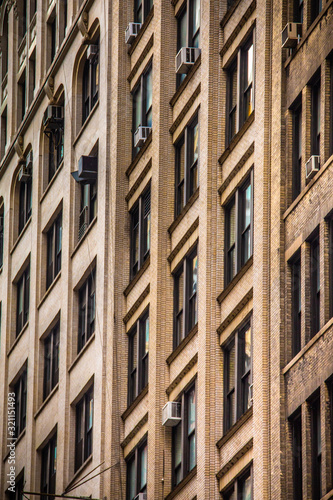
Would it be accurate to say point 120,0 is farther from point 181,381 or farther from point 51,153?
point 181,381

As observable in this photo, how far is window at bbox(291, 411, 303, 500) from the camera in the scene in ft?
103

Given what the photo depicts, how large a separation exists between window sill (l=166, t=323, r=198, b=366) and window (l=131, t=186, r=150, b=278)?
14.3ft

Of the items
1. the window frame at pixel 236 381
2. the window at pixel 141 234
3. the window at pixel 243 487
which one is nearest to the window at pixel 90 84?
the window at pixel 141 234

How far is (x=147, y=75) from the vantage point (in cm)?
4525

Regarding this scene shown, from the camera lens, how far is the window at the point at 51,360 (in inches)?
2026

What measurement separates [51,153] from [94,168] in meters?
7.75

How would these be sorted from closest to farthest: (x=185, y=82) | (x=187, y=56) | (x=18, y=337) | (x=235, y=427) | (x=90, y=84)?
(x=235, y=427)
(x=187, y=56)
(x=185, y=82)
(x=90, y=84)
(x=18, y=337)

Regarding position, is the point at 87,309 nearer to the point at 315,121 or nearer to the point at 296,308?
the point at 296,308

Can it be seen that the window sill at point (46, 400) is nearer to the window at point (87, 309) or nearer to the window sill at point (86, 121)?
the window at point (87, 309)

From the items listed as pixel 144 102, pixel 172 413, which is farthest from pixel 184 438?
pixel 144 102

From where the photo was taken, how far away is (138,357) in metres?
42.7

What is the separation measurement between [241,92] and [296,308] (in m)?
7.13

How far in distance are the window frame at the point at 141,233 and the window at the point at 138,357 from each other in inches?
71.0

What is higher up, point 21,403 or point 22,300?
point 22,300
